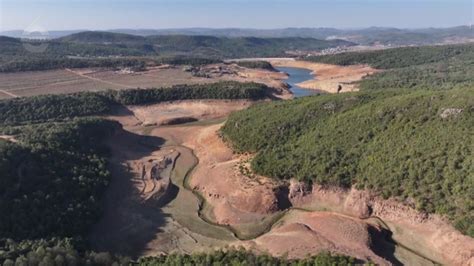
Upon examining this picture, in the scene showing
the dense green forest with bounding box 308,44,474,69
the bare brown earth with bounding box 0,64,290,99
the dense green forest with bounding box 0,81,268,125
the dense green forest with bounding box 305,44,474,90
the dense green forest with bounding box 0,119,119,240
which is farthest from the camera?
the dense green forest with bounding box 308,44,474,69

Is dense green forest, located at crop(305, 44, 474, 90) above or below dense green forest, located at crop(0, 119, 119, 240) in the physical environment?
above

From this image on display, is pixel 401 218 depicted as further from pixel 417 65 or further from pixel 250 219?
pixel 417 65

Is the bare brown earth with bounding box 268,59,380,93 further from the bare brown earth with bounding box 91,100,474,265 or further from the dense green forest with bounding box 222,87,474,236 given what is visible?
the bare brown earth with bounding box 91,100,474,265

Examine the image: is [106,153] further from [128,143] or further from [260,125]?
[260,125]

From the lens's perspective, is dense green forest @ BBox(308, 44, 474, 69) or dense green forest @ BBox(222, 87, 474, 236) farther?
dense green forest @ BBox(308, 44, 474, 69)

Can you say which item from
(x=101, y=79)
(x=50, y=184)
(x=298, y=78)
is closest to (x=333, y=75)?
(x=298, y=78)

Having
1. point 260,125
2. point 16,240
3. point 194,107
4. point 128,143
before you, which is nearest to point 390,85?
point 194,107

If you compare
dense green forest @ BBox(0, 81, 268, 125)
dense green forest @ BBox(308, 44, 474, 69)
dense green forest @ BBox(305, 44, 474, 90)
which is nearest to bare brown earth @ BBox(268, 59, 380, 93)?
dense green forest @ BBox(305, 44, 474, 90)
